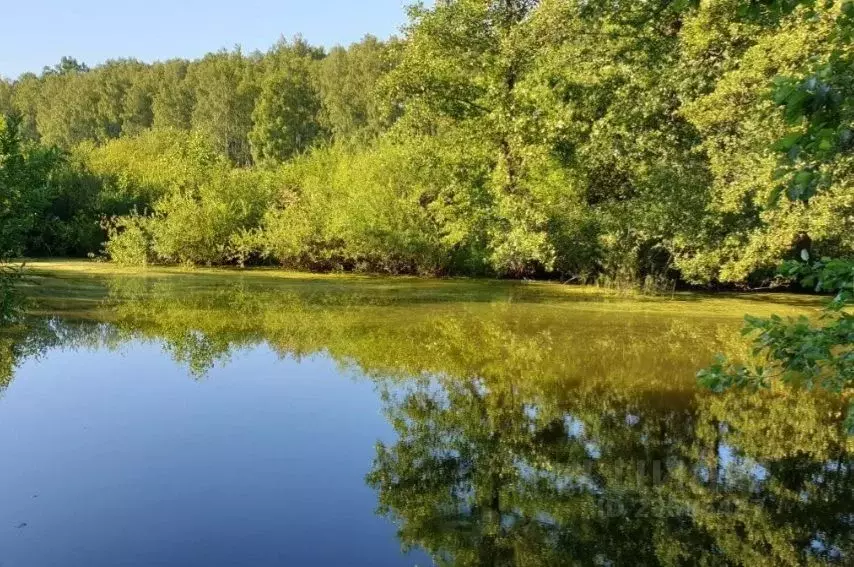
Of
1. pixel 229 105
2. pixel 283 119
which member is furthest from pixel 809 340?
pixel 229 105

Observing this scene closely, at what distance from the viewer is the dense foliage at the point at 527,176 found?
14352 millimetres

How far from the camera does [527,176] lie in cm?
1878

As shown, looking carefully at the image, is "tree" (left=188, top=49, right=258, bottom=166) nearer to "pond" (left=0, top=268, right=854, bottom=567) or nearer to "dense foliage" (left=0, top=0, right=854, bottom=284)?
"dense foliage" (left=0, top=0, right=854, bottom=284)

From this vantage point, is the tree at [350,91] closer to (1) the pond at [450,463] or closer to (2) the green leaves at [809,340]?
(1) the pond at [450,463]

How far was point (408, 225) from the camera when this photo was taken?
830 inches

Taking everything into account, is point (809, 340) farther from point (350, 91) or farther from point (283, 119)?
point (350, 91)

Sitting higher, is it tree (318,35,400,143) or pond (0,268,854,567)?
tree (318,35,400,143)

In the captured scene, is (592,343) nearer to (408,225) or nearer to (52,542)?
(52,542)

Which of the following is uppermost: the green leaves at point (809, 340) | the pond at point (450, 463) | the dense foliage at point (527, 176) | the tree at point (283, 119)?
the tree at point (283, 119)

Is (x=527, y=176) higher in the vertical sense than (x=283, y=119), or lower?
lower

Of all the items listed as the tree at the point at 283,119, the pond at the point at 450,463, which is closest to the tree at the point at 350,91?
the tree at the point at 283,119

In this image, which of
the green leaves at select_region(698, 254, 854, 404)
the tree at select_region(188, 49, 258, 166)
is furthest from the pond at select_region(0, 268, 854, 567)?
the tree at select_region(188, 49, 258, 166)

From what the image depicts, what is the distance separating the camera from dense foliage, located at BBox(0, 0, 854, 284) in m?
14.4

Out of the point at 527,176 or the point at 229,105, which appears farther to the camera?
the point at 229,105
